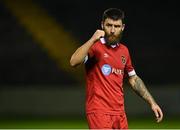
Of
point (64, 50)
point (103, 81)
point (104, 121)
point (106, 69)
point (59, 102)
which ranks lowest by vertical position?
point (59, 102)

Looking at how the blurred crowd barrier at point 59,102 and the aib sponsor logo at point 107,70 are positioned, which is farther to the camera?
the blurred crowd barrier at point 59,102

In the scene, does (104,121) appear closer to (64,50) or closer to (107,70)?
(107,70)

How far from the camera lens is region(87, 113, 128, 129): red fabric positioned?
570 cm

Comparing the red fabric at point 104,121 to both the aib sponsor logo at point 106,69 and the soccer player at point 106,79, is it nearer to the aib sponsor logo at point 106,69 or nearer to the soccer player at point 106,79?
the soccer player at point 106,79

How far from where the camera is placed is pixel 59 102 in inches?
603

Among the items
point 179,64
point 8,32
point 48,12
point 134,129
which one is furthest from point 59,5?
point 134,129

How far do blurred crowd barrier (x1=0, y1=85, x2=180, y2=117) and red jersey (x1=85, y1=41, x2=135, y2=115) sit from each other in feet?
30.6

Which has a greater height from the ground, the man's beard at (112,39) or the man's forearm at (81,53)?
the man's beard at (112,39)

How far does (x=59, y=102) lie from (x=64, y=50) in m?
4.26

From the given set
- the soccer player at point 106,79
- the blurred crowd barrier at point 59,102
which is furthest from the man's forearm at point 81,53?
the blurred crowd barrier at point 59,102

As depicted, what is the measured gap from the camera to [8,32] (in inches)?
741

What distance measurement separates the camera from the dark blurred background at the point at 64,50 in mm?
15328

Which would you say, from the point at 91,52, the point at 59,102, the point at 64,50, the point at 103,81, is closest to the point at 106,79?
the point at 103,81

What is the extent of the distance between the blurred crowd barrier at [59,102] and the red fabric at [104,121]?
9.31 metres
